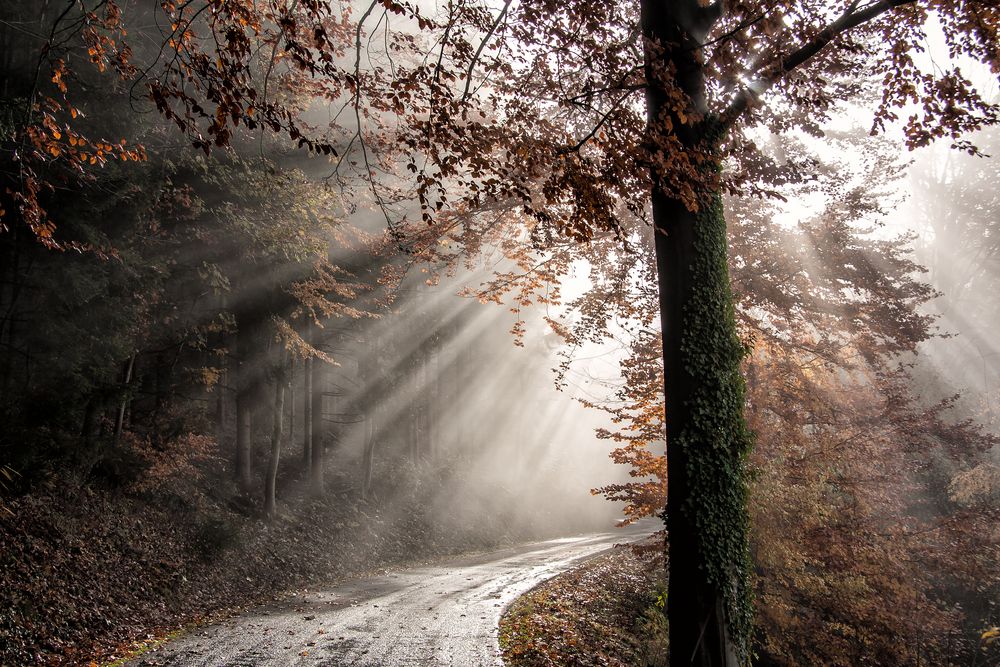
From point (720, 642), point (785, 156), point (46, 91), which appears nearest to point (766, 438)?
point (785, 156)

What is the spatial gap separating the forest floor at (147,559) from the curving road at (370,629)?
0.90 meters

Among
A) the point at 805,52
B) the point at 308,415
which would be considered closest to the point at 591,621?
the point at 805,52

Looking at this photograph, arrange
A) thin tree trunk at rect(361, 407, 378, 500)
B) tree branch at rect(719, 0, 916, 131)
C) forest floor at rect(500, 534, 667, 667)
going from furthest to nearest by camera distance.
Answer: thin tree trunk at rect(361, 407, 378, 500) < forest floor at rect(500, 534, 667, 667) < tree branch at rect(719, 0, 916, 131)

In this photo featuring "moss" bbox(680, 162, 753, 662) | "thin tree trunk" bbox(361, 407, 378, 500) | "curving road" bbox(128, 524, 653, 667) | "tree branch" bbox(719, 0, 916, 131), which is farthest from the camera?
"thin tree trunk" bbox(361, 407, 378, 500)

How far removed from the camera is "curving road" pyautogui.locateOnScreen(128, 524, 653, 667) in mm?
7543

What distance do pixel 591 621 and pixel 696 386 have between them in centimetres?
760

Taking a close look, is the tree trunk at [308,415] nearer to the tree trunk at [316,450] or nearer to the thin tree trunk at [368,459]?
the tree trunk at [316,450]

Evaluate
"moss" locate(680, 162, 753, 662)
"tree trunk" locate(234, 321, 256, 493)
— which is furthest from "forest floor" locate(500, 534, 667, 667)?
"tree trunk" locate(234, 321, 256, 493)

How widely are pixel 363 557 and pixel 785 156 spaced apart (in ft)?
52.1

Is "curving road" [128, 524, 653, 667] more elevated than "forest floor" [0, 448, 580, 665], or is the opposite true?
"forest floor" [0, 448, 580, 665]

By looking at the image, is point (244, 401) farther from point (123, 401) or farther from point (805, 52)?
point (805, 52)

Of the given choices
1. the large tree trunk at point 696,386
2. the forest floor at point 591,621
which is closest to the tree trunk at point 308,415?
the forest floor at point 591,621

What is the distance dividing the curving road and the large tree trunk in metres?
3.66

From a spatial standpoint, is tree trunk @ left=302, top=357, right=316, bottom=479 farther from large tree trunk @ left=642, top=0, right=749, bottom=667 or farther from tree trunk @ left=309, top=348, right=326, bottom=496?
large tree trunk @ left=642, top=0, right=749, bottom=667
